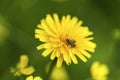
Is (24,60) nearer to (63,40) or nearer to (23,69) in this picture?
(23,69)

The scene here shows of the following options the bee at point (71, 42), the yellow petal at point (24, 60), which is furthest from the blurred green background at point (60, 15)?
the bee at point (71, 42)

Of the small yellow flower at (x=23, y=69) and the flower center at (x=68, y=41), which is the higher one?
the flower center at (x=68, y=41)

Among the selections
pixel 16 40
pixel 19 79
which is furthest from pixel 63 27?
pixel 16 40

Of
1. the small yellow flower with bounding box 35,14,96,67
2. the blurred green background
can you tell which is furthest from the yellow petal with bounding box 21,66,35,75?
the blurred green background

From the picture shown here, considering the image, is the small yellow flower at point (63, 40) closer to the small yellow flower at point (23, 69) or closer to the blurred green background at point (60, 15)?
the small yellow flower at point (23, 69)

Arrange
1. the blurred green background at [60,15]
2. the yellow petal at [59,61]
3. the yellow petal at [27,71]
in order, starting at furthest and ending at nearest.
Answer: the blurred green background at [60,15]
the yellow petal at [27,71]
the yellow petal at [59,61]

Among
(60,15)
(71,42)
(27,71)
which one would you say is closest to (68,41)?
(71,42)
